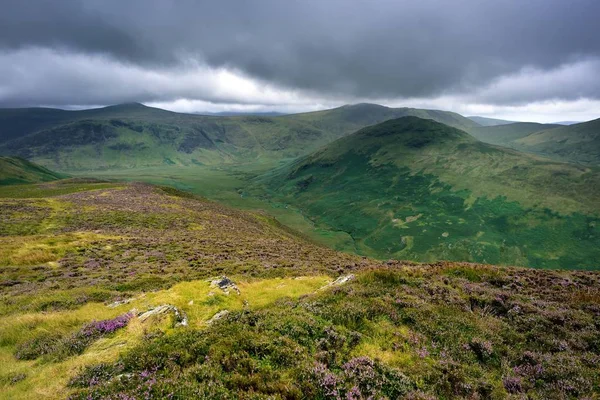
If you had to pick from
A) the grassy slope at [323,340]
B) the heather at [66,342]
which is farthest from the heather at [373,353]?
the heather at [66,342]

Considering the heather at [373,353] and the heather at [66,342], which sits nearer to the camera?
the heather at [373,353]

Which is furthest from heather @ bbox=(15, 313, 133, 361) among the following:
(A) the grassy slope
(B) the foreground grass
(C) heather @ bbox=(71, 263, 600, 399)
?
(C) heather @ bbox=(71, 263, 600, 399)

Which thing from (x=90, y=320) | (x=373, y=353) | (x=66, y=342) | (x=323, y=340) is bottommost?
(x=90, y=320)

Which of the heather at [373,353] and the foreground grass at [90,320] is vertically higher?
the heather at [373,353]

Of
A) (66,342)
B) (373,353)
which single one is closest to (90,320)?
(66,342)

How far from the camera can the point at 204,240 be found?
50000 millimetres

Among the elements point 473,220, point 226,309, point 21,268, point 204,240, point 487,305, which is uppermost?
point 487,305

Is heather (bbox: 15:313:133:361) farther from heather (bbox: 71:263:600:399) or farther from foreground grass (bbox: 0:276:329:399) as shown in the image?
heather (bbox: 71:263:600:399)

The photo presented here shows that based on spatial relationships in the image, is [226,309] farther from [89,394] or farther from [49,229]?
[49,229]

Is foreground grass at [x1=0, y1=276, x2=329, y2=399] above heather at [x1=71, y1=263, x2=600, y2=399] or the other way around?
the other way around

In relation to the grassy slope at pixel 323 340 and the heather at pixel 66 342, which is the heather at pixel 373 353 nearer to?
the grassy slope at pixel 323 340

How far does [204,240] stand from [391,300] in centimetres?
4114

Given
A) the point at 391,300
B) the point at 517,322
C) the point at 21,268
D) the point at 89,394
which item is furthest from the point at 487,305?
the point at 21,268

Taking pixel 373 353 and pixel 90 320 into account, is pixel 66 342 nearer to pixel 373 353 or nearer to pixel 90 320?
pixel 90 320
